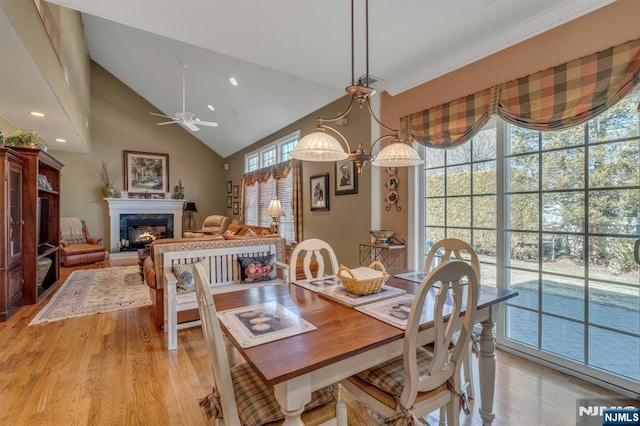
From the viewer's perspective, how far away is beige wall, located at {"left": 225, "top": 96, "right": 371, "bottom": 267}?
4.05 meters

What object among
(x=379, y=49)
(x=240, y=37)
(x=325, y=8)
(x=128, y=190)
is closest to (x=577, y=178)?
(x=379, y=49)

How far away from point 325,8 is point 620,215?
8.54ft

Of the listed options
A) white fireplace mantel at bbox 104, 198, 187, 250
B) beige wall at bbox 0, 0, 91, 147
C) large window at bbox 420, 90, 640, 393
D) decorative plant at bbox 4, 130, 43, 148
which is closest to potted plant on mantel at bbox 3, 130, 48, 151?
decorative plant at bbox 4, 130, 43, 148

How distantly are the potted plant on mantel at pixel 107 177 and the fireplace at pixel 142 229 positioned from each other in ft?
2.06

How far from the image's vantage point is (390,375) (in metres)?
1.35

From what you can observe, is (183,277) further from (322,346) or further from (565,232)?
(565,232)

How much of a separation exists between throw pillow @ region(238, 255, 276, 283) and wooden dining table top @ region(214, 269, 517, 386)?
59.7 inches

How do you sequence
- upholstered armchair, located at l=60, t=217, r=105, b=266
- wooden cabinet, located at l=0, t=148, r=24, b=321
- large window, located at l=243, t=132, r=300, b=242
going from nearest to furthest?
wooden cabinet, located at l=0, t=148, r=24, b=321 < large window, located at l=243, t=132, r=300, b=242 < upholstered armchair, located at l=60, t=217, r=105, b=266

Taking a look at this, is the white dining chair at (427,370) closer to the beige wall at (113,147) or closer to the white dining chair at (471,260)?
the white dining chair at (471,260)

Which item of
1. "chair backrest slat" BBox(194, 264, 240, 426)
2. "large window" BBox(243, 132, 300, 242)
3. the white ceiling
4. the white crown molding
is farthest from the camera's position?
"large window" BBox(243, 132, 300, 242)

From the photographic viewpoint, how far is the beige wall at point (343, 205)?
4.05 metres

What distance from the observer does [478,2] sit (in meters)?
2.21

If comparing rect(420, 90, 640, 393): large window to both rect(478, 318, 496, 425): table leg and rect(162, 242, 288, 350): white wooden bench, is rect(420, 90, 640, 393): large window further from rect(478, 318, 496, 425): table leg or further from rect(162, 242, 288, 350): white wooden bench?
rect(162, 242, 288, 350): white wooden bench

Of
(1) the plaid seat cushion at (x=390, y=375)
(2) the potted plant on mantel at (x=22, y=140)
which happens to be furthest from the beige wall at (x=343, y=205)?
(2) the potted plant on mantel at (x=22, y=140)
